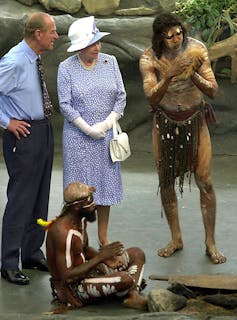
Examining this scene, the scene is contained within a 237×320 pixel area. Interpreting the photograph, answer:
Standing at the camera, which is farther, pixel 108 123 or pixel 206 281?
pixel 108 123

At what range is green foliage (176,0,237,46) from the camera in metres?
11.1

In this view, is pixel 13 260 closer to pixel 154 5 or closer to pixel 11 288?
pixel 11 288

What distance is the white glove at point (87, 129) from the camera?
6.79 m

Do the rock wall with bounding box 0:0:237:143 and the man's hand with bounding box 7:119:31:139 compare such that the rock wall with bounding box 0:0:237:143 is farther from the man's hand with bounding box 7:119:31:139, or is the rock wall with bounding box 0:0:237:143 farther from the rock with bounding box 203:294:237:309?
the rock with bounding box 203:294:237:309

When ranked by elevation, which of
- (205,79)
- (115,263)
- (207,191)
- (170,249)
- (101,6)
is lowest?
(170,249)

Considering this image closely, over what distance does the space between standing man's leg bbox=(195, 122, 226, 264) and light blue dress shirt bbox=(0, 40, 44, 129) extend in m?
1.18

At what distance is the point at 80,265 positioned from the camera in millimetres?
5875

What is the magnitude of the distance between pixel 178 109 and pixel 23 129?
112cm

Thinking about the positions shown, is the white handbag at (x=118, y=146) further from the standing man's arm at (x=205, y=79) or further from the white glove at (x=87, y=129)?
the standing man's arm at (x=205, y=79)

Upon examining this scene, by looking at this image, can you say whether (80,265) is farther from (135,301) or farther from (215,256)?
(215,256)

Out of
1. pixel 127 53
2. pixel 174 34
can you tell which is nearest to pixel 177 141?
pixel 174 34

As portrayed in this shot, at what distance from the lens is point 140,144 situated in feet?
36.9

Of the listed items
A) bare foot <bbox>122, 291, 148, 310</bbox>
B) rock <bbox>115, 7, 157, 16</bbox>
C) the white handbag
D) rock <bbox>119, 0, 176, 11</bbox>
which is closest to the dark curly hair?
the white handbag

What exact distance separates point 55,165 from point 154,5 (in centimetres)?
298
